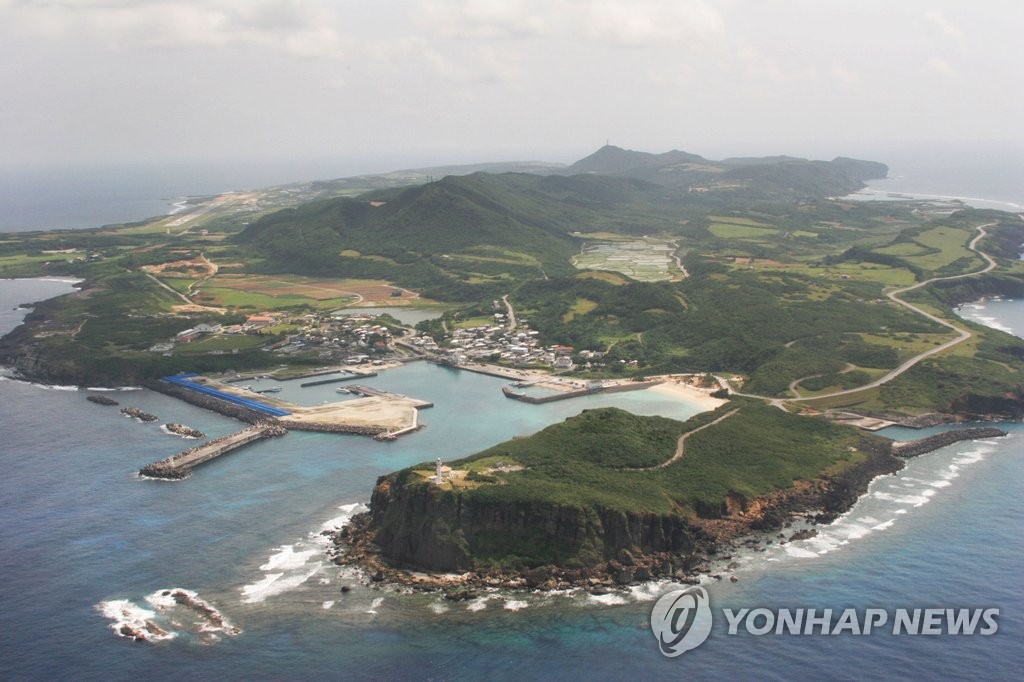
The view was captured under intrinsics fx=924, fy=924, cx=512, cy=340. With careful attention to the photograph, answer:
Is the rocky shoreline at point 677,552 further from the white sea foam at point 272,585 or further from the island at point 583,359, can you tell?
the white sea foam at point 272,585

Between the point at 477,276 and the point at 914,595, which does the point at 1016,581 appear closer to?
the point at 914,595

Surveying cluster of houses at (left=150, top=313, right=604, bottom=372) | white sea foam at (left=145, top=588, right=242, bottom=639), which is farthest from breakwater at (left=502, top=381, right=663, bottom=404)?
white sea foam at (left=145, top=588, right=242, bottom=639)

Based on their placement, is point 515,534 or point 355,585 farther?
point 515,534

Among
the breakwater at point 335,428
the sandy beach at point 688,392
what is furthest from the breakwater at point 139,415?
the sandy beach at point 688,392

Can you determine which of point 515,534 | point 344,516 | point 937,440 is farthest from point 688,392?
point 344,516

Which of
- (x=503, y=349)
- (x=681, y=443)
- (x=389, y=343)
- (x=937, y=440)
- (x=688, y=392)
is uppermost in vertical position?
(x=389, y=343)

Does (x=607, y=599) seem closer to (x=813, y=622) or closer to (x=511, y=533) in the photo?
(x=511, y=533)

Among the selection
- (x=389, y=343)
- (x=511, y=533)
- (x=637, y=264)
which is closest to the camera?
(x=511, y=533)

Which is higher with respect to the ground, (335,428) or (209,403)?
(209,403)
